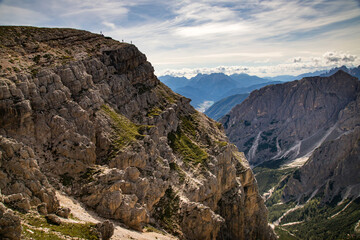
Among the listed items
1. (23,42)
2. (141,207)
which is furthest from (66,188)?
(23,42)

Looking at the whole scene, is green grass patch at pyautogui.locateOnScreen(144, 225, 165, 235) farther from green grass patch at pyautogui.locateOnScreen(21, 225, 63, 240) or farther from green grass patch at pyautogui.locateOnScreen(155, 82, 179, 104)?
green grass patch at pyautogui.locateOnScreen(155, 82, 179, 104)

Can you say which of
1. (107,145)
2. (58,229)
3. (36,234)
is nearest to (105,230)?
(58,229)

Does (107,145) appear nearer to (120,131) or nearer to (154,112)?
(120,131)

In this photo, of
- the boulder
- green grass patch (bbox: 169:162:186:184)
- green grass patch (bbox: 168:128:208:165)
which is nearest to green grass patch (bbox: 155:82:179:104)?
green grass patch (bbox: 168:128:208:165)

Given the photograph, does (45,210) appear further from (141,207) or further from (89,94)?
(89,94)

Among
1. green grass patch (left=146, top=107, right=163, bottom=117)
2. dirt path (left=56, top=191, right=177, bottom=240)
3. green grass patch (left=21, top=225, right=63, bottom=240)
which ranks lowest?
dirt path (left=56, top=191, right=177, bottom=240)

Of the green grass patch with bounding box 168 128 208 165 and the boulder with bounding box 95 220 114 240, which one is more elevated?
the green grass patch with bounding box 168 128 208 165

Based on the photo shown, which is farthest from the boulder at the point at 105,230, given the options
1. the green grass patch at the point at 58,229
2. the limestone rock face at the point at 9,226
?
the limestone rock face at the point at 9,226

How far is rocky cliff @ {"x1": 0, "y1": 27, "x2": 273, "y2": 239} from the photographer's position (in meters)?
62.8

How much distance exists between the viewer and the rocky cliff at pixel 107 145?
62.8m

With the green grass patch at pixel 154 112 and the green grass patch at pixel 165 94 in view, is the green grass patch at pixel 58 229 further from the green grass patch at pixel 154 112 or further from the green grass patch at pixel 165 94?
the green grass patch at pixel 165 94

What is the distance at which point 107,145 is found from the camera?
81.1m

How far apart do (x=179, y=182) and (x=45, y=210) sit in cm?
5037

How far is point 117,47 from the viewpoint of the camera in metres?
119
